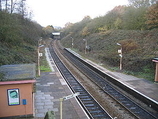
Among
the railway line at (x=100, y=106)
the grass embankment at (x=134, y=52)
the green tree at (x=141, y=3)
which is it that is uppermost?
the green tree at (x=141, y=3)

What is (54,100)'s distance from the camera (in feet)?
38.9

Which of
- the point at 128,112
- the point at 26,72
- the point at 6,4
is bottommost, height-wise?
the point at 128,112

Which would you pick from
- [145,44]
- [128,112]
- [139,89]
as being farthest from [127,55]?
[128,112]

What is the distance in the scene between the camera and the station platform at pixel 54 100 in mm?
9781

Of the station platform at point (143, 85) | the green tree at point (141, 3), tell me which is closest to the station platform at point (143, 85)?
the station platform at point (143, 85)

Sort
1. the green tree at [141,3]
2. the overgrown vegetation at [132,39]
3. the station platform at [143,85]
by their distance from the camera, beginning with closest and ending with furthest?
the station platform at [143,85]
the overgrown vegetation at [132,39]
the green tree at [141,3]

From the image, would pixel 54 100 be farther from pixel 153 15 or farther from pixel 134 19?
pixel 134 19

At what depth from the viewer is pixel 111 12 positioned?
Answer: 1850 inches

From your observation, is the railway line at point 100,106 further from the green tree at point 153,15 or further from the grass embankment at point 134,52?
the green tree at point 153,15

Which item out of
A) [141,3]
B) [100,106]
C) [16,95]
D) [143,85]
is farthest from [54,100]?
[141,3]

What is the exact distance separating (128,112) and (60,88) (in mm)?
6062

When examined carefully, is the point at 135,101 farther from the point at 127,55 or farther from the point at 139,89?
the point at 127,55

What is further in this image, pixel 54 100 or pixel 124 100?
pixel 124 100

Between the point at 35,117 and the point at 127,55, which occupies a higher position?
the point at 127,55
